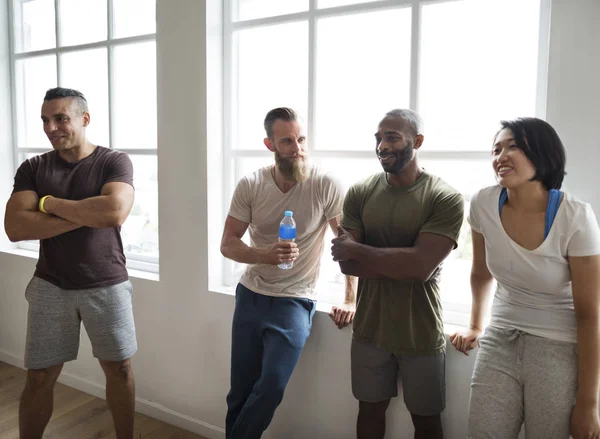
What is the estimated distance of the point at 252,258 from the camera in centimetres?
212

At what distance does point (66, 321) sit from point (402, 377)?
1.62m

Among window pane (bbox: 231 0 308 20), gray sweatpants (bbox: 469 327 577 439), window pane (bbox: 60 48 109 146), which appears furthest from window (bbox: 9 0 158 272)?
gray sweatpants (bbox: 469 327 577 439)

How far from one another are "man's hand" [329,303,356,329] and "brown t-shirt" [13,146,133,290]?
1.09m

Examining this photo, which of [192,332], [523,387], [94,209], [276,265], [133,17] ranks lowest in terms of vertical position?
[192,332]

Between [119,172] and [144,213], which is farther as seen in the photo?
[144,213]

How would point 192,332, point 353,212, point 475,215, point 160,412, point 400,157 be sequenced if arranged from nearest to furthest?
1. point 475,215
2. point 400,157
3. point 353,212
4. point 192,332
5. point 160,412

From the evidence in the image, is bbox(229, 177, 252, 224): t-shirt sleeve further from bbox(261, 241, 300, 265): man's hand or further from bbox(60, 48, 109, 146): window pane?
bbox(60, 48, 109, 146): window pane

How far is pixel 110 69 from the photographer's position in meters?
3.24

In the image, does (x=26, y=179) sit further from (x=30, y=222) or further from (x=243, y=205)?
(x=243, y=205)

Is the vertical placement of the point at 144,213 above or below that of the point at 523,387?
above

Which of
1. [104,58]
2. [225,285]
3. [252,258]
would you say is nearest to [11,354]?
[225,285]

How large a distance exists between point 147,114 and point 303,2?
1294mm

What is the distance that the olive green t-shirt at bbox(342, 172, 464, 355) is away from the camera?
179 cm

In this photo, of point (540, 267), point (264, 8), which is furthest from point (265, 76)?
point (540, 267)
